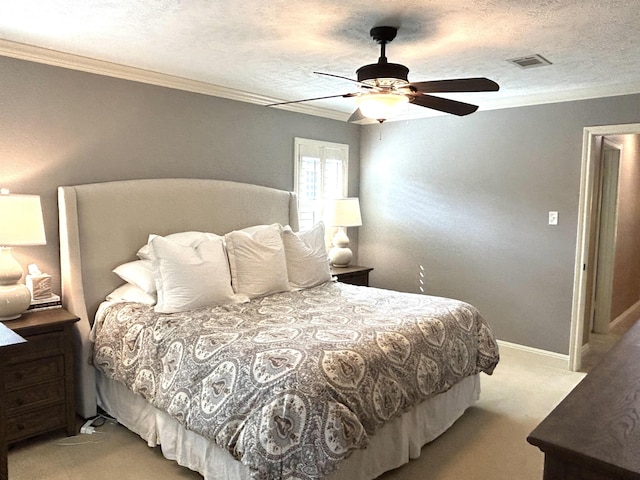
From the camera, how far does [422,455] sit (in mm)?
2779

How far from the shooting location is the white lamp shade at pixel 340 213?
192 inches

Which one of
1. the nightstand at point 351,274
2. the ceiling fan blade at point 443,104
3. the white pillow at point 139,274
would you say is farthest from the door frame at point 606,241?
the white pillow at point 139,274

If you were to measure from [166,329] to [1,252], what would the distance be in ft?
3.78

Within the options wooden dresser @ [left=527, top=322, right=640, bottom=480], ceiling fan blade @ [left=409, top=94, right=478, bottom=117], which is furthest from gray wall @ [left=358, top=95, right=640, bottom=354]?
wooden dresser @ [left=527, top=322, right=640, bottom=480]

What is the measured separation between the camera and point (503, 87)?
13.1ft

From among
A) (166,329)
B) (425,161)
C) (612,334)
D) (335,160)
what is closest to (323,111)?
(335,160)

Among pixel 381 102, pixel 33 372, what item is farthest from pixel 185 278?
pixel 381 102

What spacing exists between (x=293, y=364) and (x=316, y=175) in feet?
10.8

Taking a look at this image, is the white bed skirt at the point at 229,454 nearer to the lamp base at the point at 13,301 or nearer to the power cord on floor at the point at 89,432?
the power cord on floor at the point at 89,432

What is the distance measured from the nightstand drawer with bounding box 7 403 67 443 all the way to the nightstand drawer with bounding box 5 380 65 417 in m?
0.04

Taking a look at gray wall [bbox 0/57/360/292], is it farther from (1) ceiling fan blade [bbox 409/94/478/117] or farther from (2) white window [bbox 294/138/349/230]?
(1) ceiling fan blade [bbox 409/94/478/117]

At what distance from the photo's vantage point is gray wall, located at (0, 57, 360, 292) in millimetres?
3076

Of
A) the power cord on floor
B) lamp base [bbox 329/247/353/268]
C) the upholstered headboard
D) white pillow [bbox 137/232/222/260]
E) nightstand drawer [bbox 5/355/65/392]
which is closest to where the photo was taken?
nightstand drawer [bbox 5/355/65/392]

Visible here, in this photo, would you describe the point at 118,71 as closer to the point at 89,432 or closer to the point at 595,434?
the point at 89,432
